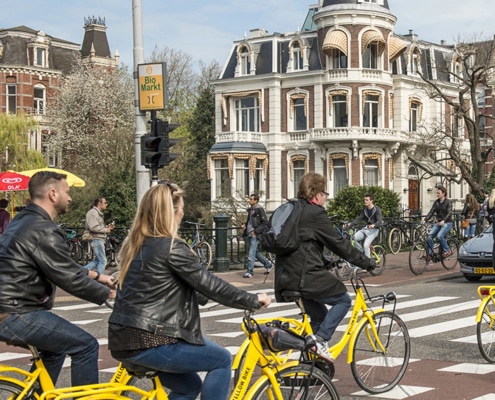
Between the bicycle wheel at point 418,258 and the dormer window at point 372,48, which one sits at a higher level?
the dormer window at point 372,48

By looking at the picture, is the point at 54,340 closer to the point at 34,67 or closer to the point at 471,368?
the point at 471,368

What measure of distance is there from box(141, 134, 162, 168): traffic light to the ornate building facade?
27.5 m

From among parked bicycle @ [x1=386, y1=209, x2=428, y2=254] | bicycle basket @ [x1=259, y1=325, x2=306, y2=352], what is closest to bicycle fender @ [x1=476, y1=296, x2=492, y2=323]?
bicycle basket @ [x1=259, y1=325, x2=306, y2=352]

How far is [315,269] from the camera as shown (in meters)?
6.93

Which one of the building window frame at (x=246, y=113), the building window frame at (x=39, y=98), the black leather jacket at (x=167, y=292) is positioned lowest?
the black leather jacket at (x=167, y=292)

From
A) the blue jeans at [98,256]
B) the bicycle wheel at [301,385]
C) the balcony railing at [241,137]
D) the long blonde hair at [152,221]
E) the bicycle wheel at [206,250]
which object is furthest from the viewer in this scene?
the balcony railing at [241,137]

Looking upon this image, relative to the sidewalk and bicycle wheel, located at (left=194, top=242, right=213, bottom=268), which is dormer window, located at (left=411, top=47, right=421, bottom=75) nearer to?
the sidewalk

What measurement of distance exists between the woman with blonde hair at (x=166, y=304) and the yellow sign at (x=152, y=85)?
10883mm

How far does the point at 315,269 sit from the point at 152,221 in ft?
8.34

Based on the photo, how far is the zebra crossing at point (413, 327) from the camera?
7836mm

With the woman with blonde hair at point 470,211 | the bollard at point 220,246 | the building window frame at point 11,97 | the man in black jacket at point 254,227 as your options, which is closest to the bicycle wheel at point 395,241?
the woman with blonde hair at point 470,211

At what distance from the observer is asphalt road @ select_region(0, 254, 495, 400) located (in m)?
7.38

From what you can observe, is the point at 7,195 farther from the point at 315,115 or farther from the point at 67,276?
the point at 67,276

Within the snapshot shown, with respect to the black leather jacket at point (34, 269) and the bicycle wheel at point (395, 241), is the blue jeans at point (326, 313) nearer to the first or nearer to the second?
the black leather jacket at point (34, 269)
